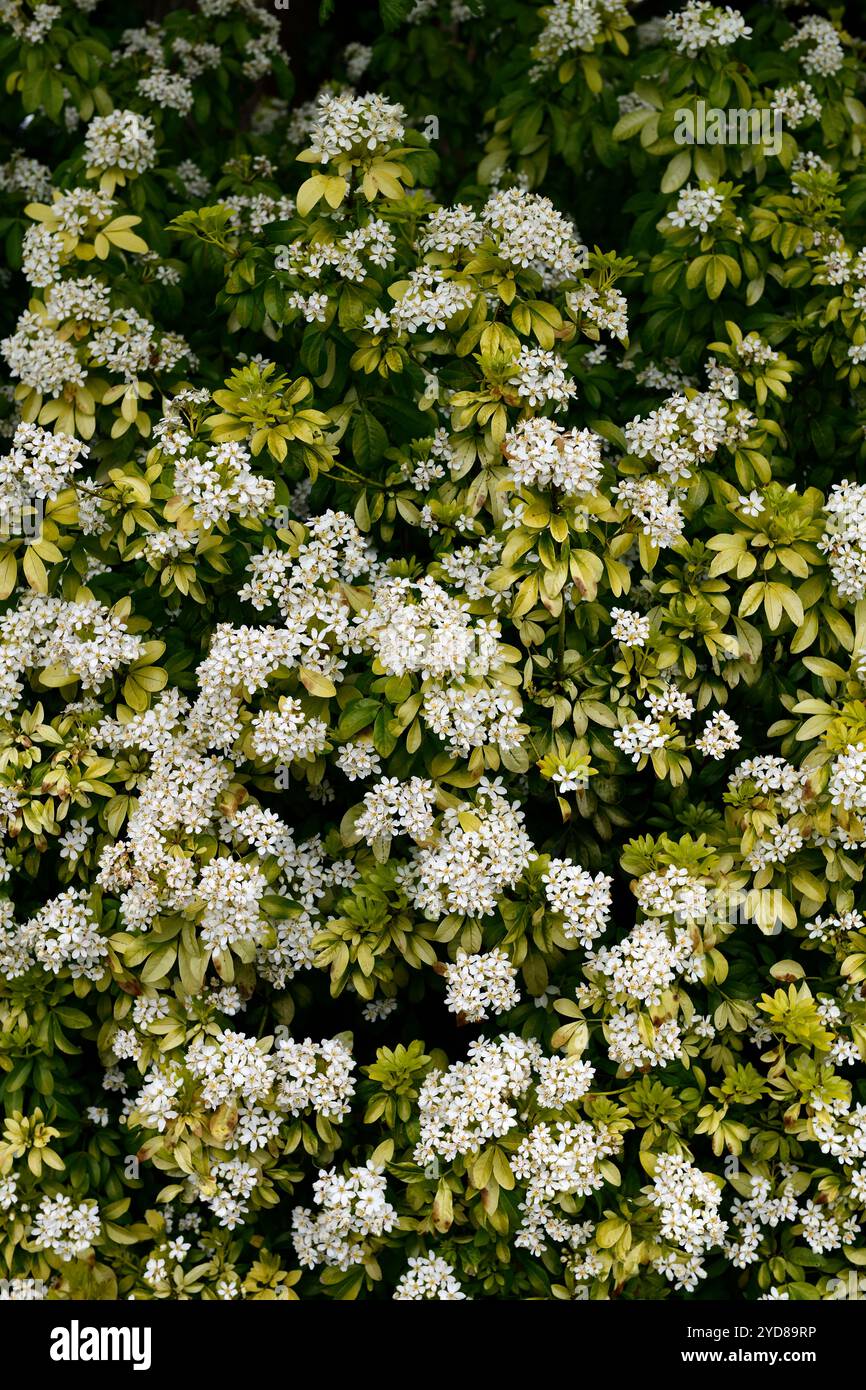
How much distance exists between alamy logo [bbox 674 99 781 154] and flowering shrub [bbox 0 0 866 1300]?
0.03 meters

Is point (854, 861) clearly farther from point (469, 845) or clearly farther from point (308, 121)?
point (308, 121)

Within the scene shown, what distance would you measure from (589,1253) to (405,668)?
1280mm

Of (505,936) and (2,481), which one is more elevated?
(2,481)

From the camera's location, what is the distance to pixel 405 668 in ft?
8.14

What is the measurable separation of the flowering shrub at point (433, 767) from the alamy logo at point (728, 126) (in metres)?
0.03
